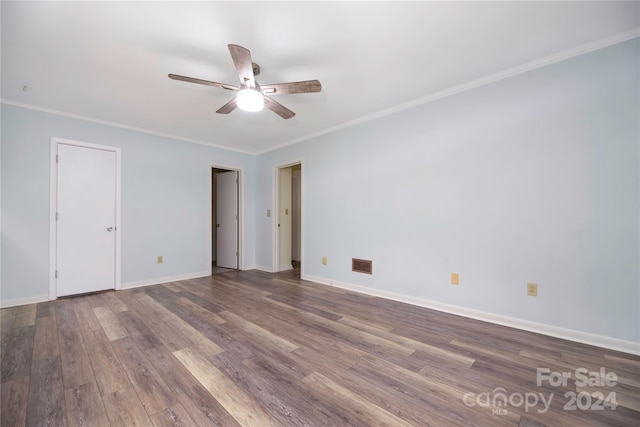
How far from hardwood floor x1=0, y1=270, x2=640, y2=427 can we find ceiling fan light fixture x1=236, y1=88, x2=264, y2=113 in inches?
77.9

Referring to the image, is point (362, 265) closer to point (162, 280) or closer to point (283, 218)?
point (283, 218)

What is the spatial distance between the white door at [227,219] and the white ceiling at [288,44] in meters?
2.39

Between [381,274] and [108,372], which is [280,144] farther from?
[108,372]

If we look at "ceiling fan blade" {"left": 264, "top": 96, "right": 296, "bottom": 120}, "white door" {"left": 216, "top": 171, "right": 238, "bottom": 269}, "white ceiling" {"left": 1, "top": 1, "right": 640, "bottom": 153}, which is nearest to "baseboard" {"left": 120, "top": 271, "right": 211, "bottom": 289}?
"white door" {"left": 216, "top": 171, "right": 238, "bottom": 269}

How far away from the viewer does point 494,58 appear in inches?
89.0

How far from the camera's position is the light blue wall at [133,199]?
304 centimetres

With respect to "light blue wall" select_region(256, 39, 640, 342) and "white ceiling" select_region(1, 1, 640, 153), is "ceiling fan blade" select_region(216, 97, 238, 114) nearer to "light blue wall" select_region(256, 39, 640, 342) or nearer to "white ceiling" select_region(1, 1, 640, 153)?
"white ceiling" select_region(1, 1, 640, 153)

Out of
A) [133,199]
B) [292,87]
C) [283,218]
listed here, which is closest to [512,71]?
[292,87]

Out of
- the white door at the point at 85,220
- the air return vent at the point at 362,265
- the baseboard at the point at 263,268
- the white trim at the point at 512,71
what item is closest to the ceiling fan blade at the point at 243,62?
the white trim at the point at 512,71

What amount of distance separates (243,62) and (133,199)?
3209 millimetres

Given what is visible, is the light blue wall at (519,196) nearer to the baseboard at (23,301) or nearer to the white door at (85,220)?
the white door at (85,220)

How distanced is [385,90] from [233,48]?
176 centimetres

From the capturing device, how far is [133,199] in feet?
12.8

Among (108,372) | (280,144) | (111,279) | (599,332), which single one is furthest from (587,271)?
(111,279)
